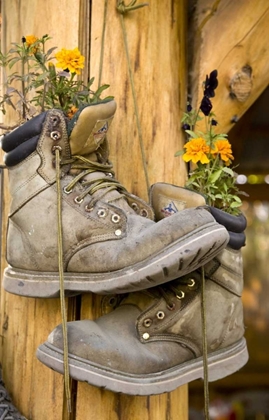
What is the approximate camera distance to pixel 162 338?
130cm

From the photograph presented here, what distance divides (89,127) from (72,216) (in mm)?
196

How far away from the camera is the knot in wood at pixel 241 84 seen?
1646mm

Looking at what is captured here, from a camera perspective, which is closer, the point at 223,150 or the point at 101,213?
the point at 101,213

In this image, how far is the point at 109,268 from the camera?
122cm

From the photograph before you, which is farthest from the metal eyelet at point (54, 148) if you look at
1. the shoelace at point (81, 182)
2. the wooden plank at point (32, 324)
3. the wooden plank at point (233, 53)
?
the wooden plank at point (233, 53)

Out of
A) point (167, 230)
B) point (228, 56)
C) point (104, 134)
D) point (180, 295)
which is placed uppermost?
point (228, 56)

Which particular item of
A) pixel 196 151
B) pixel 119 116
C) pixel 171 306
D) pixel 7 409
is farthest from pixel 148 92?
pixel 7 409

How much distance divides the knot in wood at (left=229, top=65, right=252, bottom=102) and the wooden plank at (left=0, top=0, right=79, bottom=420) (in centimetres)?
45

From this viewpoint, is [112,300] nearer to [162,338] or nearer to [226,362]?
[162,338]

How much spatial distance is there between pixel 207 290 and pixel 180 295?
0.06 metres

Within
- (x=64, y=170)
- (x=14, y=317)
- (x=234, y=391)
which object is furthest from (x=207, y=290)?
(x=234, y=391)

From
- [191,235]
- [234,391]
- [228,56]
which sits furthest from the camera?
[234,391]

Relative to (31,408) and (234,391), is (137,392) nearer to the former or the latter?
(31,408)

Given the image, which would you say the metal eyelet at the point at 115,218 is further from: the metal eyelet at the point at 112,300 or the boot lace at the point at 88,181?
the metal eyelet at the point at 112,300
